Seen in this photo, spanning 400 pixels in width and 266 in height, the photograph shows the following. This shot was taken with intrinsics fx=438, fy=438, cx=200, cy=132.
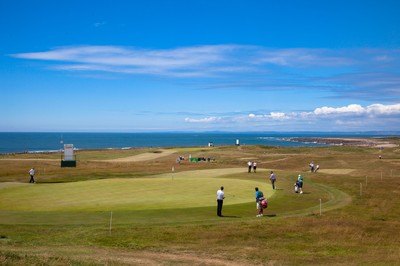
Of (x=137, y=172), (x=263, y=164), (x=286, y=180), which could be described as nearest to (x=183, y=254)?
(x=286, y=180)

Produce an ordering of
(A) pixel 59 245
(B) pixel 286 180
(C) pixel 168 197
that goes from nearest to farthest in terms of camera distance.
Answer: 1. (A) pixel 59 245
2. (C) pixel 168 197
3. (B) pixel 286 180

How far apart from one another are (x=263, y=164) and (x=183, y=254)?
6739 cm

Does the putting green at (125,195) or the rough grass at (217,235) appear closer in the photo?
the rough grass at (217,235)

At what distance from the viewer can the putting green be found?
121ft

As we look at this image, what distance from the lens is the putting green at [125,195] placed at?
36906 mm

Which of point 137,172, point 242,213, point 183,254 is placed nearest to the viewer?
point 183,254

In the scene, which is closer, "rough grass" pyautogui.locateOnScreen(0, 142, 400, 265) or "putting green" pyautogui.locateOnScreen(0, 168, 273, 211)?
"rough grass" pyautogui.locateOnScreen(0, 142, 400, 265)

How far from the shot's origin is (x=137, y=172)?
229ft

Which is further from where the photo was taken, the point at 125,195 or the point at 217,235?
the point at 125,195

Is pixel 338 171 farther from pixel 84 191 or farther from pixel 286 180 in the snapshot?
pixel 84 191

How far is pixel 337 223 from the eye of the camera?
98.1ft

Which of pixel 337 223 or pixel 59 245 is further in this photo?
pixel 337 223

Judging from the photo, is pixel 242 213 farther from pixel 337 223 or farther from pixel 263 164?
pixel 263 164

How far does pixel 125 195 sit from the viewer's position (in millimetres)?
42344
